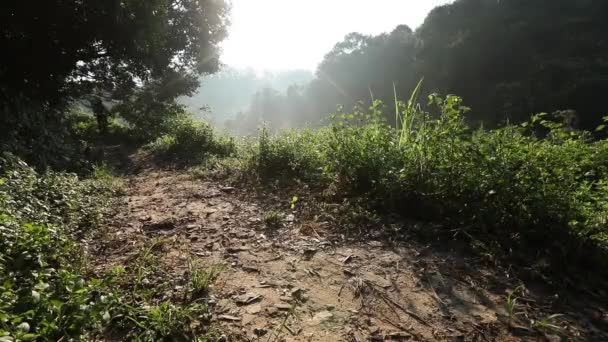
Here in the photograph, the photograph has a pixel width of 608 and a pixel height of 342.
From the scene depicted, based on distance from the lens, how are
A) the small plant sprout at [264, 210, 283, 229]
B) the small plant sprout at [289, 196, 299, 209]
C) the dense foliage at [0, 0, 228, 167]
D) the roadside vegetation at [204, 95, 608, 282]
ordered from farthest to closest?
the dense foliage at [0, 0, 228, 167] → the small plant sprout at [289, 196, 299, 209] → the small plant sprout at [264, 210, 283, 229] → the roadside vegetation at [204, 95, 608, 282]

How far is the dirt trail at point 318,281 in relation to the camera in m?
1.90

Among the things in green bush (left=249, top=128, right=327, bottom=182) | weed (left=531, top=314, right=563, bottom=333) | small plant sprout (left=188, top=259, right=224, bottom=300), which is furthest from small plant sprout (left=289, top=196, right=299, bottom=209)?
weed (left=531, top=314, right=563, bottom=333)

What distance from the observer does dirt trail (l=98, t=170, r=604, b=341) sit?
1.90 meters

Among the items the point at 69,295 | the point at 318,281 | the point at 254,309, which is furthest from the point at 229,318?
the point at 69,295

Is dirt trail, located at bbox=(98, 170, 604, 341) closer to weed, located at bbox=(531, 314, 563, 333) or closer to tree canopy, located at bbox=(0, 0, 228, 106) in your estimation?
weed, located at bbox=(531, 314, 563, 333)

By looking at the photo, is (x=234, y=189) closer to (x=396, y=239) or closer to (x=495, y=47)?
(x=396, y=239)

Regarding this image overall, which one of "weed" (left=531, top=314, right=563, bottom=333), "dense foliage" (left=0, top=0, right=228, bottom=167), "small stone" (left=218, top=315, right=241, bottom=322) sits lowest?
"weed" (left=531, top=314, right=563, bottom=333)

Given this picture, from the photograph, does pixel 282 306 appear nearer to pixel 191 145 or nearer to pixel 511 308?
pixel 511 308

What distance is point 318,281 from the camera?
237 centimetres

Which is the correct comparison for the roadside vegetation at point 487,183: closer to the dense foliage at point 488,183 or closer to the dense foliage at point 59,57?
the dense foliage at point 488,183

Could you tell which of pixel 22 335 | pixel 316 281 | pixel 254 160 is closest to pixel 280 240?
pixel 316 281

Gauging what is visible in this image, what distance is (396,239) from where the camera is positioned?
9.66 feet

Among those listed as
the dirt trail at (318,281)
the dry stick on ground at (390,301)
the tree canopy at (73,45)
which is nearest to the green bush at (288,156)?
the dirt trail at (318,281)

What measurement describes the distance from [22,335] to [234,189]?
347cm
